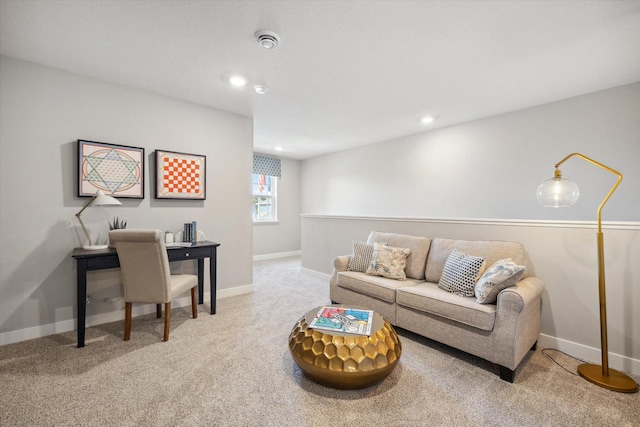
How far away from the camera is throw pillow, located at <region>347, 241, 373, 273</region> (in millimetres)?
3080

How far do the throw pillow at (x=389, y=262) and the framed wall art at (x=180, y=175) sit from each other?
2141 mm

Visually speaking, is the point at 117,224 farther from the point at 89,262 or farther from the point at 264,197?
the point at 264,197

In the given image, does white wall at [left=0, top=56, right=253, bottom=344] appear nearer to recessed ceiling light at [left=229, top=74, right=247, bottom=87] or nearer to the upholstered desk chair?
the upholstered desk chair

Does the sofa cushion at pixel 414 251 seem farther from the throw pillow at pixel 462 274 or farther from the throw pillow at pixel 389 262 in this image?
the throw pillow at pixel 462 274

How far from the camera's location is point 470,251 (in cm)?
261

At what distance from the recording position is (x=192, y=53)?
222 centimetres

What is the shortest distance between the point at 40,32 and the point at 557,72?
4.13 m

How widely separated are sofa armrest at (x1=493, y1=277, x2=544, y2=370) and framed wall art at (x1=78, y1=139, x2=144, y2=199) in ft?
11.3

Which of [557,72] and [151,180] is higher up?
[557,72]

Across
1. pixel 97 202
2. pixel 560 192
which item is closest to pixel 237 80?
pixel 97 202

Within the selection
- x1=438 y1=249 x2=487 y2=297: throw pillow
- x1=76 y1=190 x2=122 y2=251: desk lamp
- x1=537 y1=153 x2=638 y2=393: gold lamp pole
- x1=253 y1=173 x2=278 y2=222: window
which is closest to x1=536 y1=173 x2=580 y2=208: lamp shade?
x1=537 y1=153 x2=638 y2=393: gold lamp pole

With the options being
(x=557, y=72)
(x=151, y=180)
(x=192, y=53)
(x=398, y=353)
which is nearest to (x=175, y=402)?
(x=398, y=353)

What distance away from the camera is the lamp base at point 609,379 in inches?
→ 70.9

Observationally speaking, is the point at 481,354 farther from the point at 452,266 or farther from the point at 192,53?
the point at 192,53
